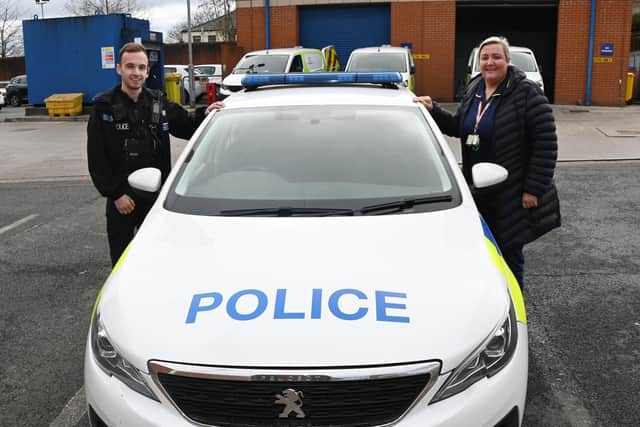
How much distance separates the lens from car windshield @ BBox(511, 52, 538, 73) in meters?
16.4

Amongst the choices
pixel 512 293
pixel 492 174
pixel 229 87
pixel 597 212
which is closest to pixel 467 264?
pixel 512 293

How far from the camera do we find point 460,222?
2906 millimetres

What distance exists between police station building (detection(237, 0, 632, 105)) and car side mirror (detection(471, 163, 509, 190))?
18550 mm

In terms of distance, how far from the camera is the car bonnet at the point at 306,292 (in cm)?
217

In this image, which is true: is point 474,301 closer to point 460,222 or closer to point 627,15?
point 460,222

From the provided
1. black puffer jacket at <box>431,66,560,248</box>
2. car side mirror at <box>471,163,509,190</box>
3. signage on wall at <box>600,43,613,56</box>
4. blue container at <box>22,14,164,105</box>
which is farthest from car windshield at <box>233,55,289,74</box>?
car side mirror at <box>471,163,509,190</box>

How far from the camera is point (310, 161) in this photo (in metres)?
3.39

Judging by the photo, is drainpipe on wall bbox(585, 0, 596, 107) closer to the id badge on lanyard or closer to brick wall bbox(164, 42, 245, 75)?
brick wall bbox(164, 42, 245, 75)

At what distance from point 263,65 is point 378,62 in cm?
295

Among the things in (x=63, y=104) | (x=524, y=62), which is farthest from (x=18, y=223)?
(x=524, y=62)

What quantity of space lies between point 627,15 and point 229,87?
12.1 metres

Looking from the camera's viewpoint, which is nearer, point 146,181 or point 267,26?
point 146,181

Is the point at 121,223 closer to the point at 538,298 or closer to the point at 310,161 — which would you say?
the point at 310,161

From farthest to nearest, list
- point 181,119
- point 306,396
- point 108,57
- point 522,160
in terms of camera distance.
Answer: point 108,57 → point 181,119 → point 522,160 → point 306,396
